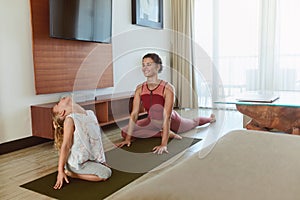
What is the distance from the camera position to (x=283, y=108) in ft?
8.61

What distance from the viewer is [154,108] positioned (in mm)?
3111

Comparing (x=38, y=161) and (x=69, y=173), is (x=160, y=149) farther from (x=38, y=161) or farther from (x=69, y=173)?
(x=38, y=161)

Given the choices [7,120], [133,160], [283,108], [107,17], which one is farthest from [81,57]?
[283,108]

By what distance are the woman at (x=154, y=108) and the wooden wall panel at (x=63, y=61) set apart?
0.89m

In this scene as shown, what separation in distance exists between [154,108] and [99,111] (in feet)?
2.55

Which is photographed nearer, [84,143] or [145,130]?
[84,143]

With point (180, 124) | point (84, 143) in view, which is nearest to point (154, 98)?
point (180, 124)

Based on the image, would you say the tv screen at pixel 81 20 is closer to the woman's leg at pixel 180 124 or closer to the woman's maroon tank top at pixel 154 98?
the woman's maroon tank top at pixel 154 98

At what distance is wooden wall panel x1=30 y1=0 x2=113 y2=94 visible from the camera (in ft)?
9.95

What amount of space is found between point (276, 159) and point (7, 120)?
2.57 m

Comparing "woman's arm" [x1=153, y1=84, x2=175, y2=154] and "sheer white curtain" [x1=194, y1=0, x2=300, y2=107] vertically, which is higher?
"sheer white curtain" [x1=194, y1=0, x2=300, y2=107]

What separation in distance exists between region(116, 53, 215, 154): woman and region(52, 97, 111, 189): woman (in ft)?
2.41

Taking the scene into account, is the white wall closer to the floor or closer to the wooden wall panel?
the wooden wall panel

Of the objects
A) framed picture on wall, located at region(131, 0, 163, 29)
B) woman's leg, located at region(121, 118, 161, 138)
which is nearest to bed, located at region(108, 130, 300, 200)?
woman's leg, located at region(121, 118, 161, 138)
